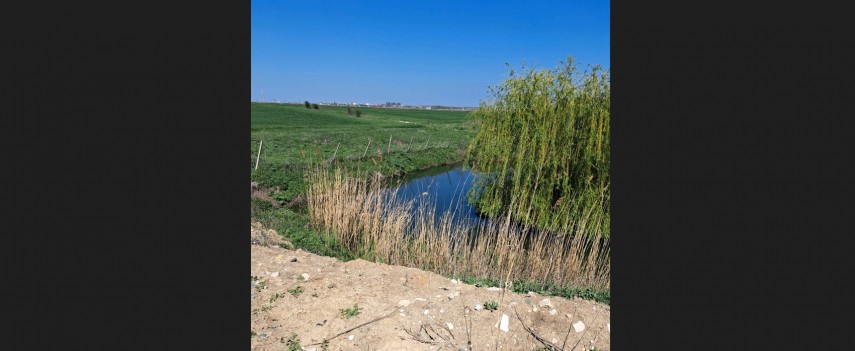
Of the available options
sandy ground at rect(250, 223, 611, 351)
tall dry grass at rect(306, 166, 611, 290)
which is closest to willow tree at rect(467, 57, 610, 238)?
tall dry grass at rect(306, 166, 611, 290)

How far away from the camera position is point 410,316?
138 inches

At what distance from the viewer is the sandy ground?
3232 mm

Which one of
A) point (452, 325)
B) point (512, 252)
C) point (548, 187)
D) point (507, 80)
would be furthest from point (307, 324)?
point (507, 80)

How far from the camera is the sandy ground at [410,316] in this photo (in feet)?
10.6

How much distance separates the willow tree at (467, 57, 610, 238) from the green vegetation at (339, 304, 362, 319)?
14.5ft

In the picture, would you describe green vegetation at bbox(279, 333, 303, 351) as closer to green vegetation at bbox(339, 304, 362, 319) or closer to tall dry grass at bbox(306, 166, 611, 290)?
green vegetation at bbox(339, 304, 362, 319)

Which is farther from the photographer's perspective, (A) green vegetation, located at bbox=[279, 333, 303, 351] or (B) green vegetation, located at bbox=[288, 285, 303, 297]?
(B) green vegetation, located at bbox=[288, 285, 303, 297]

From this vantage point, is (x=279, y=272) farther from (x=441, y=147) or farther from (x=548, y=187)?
(x=441, y=147)

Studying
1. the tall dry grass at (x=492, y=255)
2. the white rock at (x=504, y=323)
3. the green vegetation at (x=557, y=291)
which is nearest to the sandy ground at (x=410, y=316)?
the white rock at (x=504, y=323)

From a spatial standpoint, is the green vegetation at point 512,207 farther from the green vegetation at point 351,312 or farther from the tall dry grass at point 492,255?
the green vegetation at point 351,312

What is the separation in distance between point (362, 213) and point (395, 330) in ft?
12.5

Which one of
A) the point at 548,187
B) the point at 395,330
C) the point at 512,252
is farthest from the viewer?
the point at 548,187

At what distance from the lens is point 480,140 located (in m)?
10.3

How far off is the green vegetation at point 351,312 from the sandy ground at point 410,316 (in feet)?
0.08
